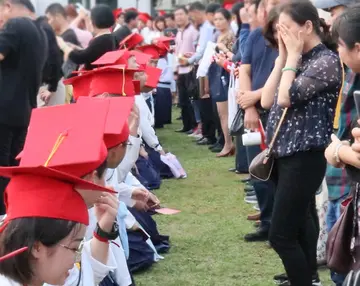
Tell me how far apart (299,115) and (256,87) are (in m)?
1.38

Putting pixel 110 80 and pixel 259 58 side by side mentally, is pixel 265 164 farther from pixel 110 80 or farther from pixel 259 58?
pixel 259 58

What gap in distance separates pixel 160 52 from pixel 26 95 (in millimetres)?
2292

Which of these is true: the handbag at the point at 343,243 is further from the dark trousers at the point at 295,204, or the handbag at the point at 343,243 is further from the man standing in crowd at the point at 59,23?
the man standing in crowd at the point at 59,23

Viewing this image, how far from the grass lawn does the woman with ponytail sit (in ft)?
2.79

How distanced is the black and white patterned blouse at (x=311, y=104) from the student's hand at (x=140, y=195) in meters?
0.77

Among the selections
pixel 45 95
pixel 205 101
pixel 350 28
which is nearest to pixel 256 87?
pixel 350 28

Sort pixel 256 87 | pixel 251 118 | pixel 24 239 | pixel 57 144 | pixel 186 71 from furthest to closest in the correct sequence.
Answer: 1. pixel 186 71
2. pixel 256 87
3. pixel 251 118
4. pixel 57 144
5. pixel 24 239

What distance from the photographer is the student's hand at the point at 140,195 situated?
12.8 ft

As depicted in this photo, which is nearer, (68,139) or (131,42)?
(68,139)

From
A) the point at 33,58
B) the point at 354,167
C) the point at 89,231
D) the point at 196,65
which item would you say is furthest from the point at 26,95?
the point at 196,65

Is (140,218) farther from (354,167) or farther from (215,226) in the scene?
(354,167)

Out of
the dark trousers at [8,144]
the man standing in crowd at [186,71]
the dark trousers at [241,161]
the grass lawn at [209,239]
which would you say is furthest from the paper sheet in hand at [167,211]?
the man standing in crowd at [186,71]

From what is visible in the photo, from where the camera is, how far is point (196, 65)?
10969mm

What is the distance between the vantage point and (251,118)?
204 inches
